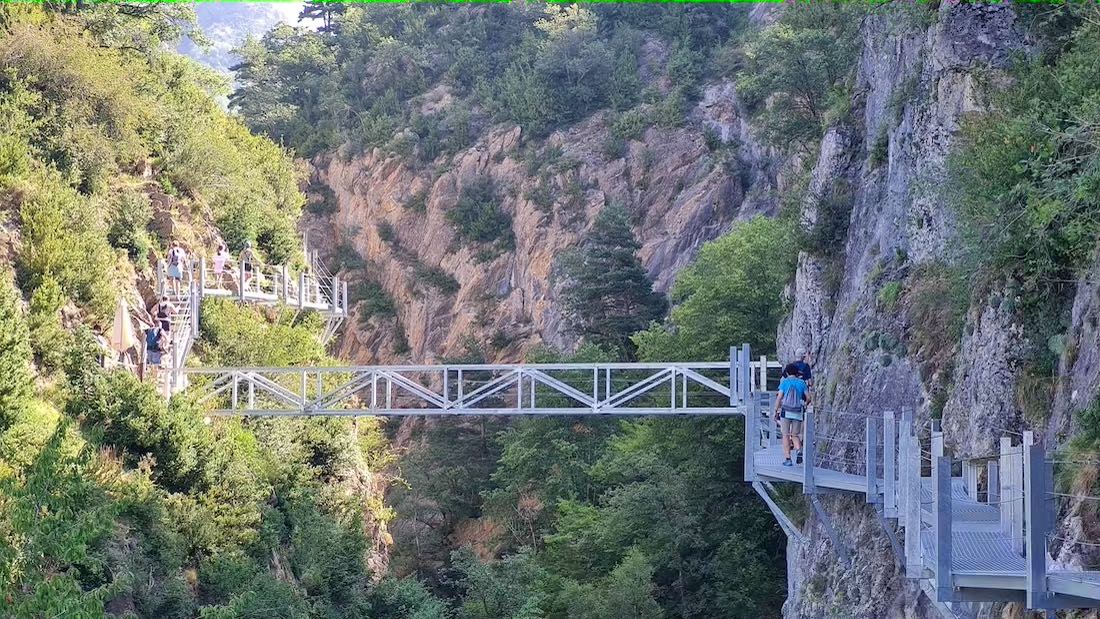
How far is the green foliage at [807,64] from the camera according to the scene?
38.6 m

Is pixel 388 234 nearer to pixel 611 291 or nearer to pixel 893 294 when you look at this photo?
pixel 611 291

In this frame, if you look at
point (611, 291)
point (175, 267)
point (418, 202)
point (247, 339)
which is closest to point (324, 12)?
point (418, 202)

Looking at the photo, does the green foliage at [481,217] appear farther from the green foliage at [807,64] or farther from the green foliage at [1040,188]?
the green foliage at [1040,188]

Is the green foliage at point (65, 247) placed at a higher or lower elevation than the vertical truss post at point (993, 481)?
higher

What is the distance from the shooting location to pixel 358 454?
3516 cm

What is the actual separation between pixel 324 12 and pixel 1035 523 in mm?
71105

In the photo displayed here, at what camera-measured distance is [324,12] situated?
75.4 meters

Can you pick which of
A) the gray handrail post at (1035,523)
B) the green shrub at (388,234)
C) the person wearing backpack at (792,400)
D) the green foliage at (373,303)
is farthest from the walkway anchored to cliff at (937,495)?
the green shrub at (388,234)

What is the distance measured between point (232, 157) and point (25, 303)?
13.0 m

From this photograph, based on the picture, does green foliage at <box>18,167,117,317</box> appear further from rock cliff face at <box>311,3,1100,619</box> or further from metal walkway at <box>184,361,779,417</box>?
rock cliff face at <box>311,3,1100,619</box>

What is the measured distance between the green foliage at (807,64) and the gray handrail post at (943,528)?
2998 cm

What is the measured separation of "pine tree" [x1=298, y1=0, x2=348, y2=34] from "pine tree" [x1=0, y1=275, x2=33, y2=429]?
4964cm

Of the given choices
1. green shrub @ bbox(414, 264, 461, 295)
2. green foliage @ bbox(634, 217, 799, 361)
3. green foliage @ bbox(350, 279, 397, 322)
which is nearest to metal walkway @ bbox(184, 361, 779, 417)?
green foliage @ bbox(634, 217, 799, 361)

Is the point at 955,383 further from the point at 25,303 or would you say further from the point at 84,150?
the point at 84,150
